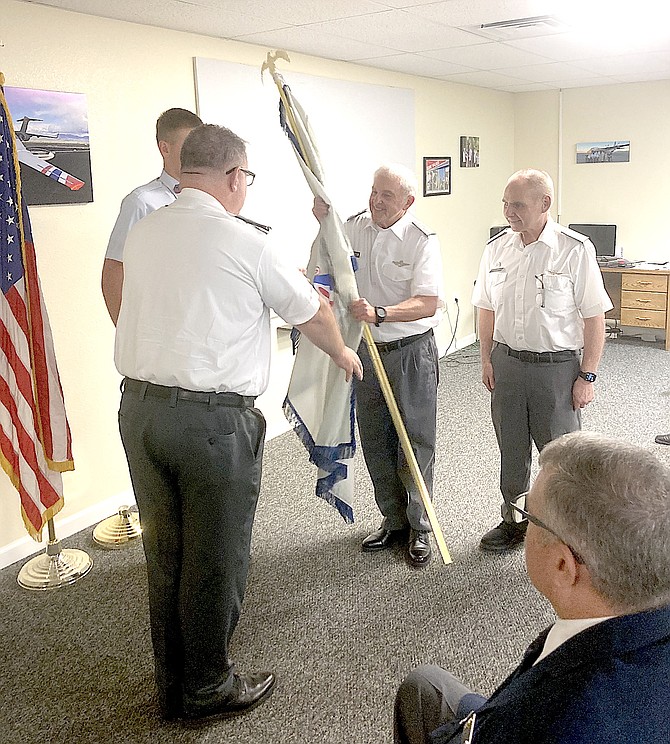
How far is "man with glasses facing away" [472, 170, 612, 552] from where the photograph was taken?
9.70ft

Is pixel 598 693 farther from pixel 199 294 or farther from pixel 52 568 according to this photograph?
pixel 52 568

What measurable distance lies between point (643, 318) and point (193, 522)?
5.88 m

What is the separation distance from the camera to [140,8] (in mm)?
3223

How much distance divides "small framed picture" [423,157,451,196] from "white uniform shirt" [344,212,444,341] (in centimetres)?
336

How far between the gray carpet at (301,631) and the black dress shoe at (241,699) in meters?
0.03

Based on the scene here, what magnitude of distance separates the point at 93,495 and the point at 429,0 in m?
2.72

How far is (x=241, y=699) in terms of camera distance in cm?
225

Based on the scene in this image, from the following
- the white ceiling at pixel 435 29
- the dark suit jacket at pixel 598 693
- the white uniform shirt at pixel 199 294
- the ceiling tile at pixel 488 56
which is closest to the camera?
the dark suit jacket at pixel 598 693

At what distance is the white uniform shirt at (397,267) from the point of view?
118 inches

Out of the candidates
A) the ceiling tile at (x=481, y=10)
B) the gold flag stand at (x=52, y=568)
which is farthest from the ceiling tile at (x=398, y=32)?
the gold flag stand at (x=52, y=568)

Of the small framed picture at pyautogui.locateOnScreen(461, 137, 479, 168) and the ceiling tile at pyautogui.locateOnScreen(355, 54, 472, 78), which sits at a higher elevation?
the ceiling tile at pyautogui.locateOnScreen(355, 54, 472, 78)

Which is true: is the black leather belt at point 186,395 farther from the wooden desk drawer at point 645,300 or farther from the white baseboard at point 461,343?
the wooden desk drawer at point 645,300

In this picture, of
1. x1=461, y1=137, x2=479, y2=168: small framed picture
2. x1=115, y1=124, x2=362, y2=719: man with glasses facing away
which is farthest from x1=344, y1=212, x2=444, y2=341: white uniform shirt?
x1=461, y1=137, x2=479, y2=168: small framed picture

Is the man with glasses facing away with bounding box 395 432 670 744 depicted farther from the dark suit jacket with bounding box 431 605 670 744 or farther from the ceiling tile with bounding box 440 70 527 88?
the ceiling tile with bounding box 440 70 527 88
